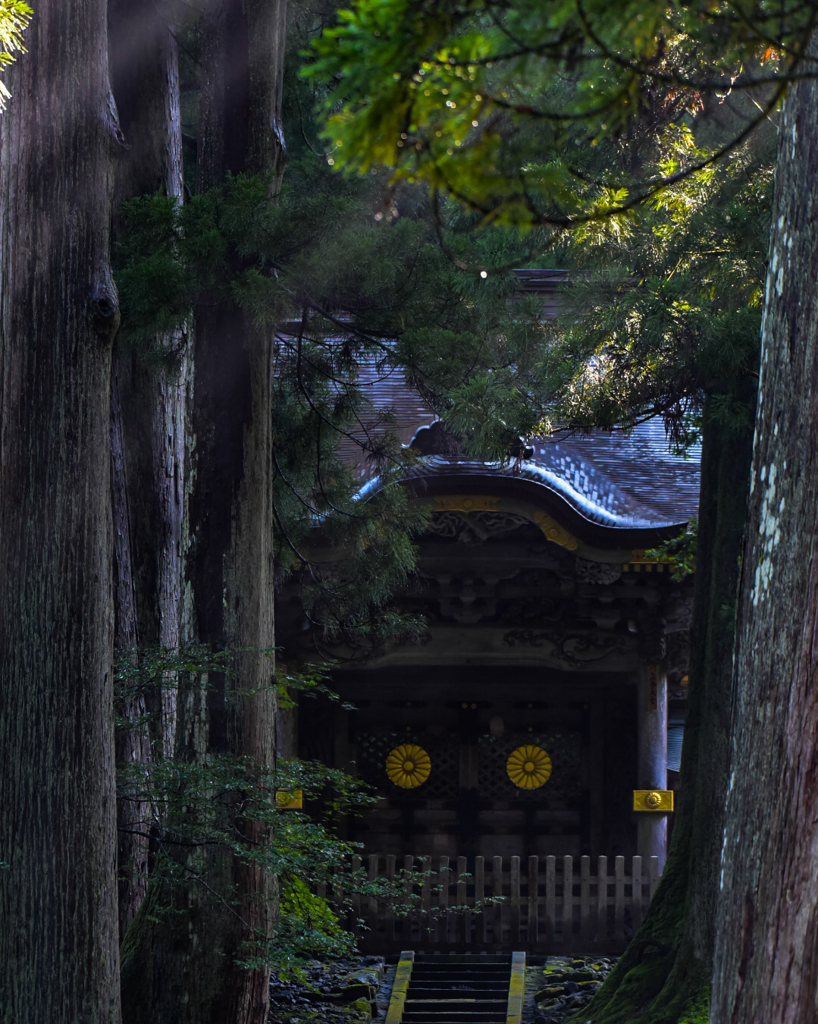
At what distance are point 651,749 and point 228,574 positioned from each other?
243 inches

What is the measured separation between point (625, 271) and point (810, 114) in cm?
379

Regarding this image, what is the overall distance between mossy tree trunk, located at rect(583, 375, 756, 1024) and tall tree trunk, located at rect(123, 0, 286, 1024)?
7.93ft

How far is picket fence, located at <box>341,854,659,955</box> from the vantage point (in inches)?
416

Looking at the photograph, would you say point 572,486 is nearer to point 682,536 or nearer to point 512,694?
point 682,536

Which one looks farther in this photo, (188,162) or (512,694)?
(512,694)

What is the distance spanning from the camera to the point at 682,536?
9.60m

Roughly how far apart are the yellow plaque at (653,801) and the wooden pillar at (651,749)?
0.11 meters

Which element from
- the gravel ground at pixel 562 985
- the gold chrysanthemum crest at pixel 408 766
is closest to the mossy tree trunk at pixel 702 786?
the gravel ground at pixel 562 985

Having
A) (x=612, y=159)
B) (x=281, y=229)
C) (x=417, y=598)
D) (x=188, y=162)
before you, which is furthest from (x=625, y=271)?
(x=188, y=162)

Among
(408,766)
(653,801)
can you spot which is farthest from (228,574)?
(408,766)

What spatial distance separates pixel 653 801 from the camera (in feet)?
36.2

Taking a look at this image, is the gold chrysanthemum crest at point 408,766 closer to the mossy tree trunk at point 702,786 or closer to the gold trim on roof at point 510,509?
the gold trim on roof at point 510,509

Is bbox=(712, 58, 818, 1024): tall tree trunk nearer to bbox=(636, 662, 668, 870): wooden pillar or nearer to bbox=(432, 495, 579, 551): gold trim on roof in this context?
bbox=(432, 495, 579, 551): gold trim on roof

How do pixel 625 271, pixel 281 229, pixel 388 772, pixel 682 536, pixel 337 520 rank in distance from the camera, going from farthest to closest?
pixel 388 772, pixel 682 536, pixel 337 520, pixel 625 271, pixel 281 229
